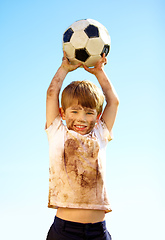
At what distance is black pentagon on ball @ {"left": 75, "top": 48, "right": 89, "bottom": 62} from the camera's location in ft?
18.6

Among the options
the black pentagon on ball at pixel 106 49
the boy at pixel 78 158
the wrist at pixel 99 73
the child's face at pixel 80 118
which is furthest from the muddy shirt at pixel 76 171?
the black pentagon on ball at pixel 106 49

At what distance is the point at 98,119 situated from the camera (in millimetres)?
5527

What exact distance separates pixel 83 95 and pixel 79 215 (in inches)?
70.4

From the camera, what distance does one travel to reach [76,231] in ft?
15.7

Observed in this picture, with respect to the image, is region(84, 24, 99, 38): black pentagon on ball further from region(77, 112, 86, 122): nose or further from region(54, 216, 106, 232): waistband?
region(54, 216, 106, 232): waistband

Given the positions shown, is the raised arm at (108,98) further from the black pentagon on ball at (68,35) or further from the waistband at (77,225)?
the waistband at (77,225)

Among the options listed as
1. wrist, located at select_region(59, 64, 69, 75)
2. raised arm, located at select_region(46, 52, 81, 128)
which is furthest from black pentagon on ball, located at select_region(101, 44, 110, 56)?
raised arm, located at select_region(46, 52, 81, 128)

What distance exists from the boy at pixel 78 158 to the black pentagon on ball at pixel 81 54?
19.9 inches

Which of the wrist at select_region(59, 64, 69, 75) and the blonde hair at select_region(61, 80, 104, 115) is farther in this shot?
the wrist at select_region(59, 64, 69, 75)

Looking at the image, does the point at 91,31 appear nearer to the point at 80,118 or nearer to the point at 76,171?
the point at 80,118

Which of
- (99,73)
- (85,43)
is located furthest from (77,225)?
(85,43)

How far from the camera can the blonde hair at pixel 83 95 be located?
5188 millimetres

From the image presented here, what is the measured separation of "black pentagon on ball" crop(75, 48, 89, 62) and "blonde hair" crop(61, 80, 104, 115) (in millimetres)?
512

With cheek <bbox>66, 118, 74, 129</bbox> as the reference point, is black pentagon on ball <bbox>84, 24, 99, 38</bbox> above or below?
above
